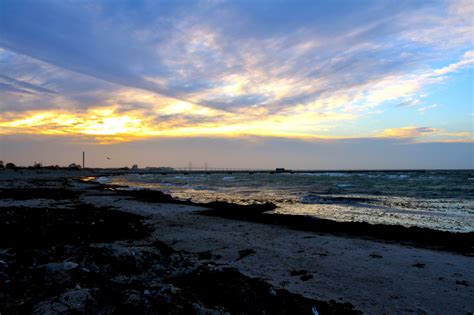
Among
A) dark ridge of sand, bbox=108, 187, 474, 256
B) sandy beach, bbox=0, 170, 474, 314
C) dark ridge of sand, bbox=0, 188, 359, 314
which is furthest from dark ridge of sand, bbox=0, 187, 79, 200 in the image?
dark ridge of sand, bbox=0, 188, 359, 314

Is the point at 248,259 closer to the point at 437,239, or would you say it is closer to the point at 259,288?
the point at 259,288

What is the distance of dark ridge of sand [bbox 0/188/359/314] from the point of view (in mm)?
4117

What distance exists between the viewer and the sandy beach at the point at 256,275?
14.4 feet

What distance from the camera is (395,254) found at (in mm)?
7664

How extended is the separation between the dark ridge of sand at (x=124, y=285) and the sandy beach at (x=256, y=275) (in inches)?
0.7

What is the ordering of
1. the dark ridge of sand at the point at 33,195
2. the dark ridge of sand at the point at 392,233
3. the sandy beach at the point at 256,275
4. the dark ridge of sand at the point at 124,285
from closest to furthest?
the dark ridge of sand at the point at 124,285 < the sandy beach at the point at 256,275 < the dark ridge of sand at the point at 392,233 < the dark ridge of sand at the point at 33,195

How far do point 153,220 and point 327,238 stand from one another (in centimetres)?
703

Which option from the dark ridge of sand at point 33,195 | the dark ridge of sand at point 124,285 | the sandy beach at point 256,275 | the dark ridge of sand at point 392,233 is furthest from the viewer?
the dark ridge of sand at point 33,195

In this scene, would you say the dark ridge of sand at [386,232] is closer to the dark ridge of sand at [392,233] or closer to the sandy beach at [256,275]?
the dark ridge of sand at [392,233]

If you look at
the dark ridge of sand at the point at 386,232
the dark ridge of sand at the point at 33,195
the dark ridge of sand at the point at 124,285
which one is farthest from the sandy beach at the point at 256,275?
the dark ridge of sand at the point at 33,195

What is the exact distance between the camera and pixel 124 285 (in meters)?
4.91

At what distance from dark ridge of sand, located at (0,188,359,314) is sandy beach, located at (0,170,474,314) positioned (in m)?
0.02

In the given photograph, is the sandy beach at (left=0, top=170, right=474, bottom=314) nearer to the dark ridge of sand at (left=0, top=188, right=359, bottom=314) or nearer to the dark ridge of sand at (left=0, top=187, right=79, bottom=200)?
the dark ridge of sand at (left=0, top=188, right=359, bottom=314)

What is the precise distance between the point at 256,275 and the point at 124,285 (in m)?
2.47
